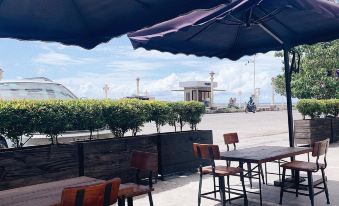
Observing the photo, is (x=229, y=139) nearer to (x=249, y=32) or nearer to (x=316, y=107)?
(x=249, y=32)

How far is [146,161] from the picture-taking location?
15.4 ft

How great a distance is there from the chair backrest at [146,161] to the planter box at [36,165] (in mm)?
1631

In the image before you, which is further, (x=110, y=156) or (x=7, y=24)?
(x=110, y=156)

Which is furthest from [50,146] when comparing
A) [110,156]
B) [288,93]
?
[288,93]

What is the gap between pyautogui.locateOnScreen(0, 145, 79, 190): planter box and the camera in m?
5.25

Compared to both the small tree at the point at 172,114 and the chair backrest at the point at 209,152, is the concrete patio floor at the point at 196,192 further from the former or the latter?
the small tree at the point at 172,114

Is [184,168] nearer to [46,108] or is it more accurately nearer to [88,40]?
[46,108]

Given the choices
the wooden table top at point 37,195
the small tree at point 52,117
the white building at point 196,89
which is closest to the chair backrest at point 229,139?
the small tree at point 52,117

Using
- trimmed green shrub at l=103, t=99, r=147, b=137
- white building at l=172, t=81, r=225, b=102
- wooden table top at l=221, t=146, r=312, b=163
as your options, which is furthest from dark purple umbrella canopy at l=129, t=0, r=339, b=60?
white building at l=172, t=81, r=225, b=102

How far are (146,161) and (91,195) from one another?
1921mm

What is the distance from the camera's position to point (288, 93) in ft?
23.2

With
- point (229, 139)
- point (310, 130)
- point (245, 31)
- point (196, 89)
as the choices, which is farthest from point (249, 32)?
point (196, 89)

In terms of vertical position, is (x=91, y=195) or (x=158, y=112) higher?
(x=158, y=112)

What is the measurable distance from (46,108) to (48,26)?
5.64ft
